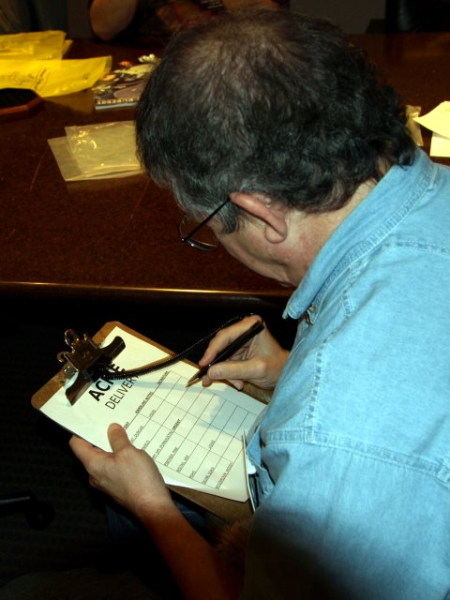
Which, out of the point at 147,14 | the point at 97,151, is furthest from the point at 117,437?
the point at 147,14

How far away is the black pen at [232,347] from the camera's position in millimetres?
1027

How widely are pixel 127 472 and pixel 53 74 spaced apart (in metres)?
1.29

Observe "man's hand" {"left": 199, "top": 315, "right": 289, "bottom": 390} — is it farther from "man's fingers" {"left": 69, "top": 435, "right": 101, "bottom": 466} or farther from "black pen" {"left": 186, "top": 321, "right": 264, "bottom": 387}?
"man's fingers" {"left": 69, "top": 435, "right": 101, "bottom": 466}

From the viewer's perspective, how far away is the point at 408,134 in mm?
759

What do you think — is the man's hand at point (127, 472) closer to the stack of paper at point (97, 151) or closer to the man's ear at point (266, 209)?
the man's ear at point (266, 209)

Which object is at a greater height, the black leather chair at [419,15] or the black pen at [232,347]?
the black leather chair at [419,15]

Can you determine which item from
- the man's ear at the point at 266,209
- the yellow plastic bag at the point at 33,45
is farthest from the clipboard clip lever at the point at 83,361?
the yellow plastic bag at the point at 33,45

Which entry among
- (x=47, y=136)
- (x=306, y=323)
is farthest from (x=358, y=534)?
(x=47, y=136)

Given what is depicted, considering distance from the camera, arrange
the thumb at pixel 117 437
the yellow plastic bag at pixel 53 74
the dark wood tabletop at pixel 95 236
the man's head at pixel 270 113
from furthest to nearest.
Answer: the yellow plastic bag at pixel 53 74
the dark wood tabletop at pixel 95 236
the thumb at pixel 117 437
the man's head at pixel 270 113

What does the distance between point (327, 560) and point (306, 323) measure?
0.35 metres

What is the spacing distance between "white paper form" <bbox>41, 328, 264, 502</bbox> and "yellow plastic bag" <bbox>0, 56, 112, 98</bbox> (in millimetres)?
958

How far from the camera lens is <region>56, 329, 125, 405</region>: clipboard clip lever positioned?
990 mm

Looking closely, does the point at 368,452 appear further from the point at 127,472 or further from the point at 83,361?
the point at 83,361

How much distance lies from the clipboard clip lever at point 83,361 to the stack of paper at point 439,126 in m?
0.80
